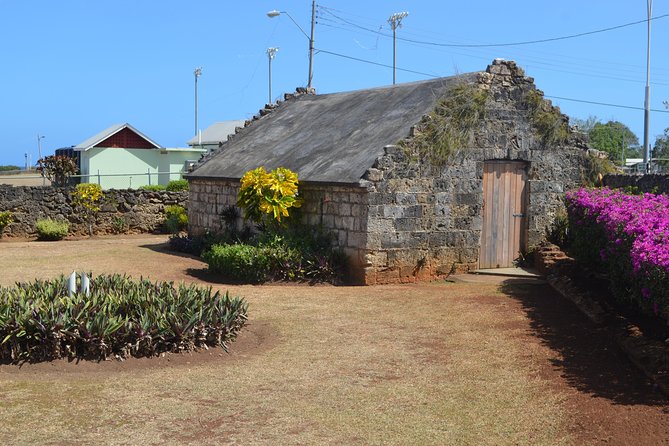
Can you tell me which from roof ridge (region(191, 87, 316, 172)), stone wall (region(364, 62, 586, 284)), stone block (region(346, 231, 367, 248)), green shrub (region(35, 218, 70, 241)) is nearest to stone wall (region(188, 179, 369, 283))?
stone block (region(346, 231, 367, 248))

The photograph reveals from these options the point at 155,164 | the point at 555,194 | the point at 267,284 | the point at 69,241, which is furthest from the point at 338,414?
the point at 155,164

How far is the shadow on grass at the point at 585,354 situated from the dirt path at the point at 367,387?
0.07 feet

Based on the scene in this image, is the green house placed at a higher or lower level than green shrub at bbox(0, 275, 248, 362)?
higher

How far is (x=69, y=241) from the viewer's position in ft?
78.1

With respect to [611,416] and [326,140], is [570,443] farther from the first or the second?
[326,140]

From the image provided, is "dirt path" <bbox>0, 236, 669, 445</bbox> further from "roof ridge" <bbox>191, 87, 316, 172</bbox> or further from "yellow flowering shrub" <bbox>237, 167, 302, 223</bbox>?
"roof ridge" <bbox>191, 87, 316, 172</bbox>

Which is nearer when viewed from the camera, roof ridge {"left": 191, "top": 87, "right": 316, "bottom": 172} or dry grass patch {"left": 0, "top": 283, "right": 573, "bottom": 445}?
dry grass patch {"left": 0, "top": 283, "right": 573, "bottom": 445}

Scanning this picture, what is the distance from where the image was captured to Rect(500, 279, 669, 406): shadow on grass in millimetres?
8148

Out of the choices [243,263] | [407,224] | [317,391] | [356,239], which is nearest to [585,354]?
[317,391]

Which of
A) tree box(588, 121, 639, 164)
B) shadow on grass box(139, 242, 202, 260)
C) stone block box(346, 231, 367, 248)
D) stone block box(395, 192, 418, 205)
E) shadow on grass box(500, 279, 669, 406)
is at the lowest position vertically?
shadow on grass box(500, 279, 669, 406)

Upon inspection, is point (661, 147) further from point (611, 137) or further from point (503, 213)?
point (503, 213)

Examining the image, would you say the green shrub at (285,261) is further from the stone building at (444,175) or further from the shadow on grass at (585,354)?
the shadow on grass at (585,354)

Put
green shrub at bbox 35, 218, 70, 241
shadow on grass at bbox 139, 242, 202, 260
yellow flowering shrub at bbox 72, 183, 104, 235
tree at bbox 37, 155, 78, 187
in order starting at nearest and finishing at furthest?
shadow on grass at bbox 139, 242, 202, 260 → green shrub at bbox 35, 218, 70, 241 → yellow flowering shrub at bbox 72, 183, 104, 235 → tree at bbox 37, 155, 78, 187

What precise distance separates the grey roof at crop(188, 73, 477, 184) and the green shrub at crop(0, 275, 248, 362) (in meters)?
5.80
